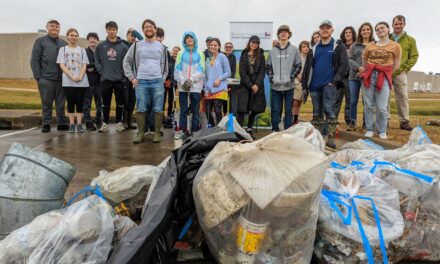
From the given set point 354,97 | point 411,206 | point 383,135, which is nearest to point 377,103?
point 383,135

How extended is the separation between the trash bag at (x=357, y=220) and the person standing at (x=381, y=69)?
375 centimetres

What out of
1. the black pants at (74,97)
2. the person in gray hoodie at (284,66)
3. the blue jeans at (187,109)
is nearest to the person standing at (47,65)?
the black pants at (74,97)

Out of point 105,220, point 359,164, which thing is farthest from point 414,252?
point 105,220

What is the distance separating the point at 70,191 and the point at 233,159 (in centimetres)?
188

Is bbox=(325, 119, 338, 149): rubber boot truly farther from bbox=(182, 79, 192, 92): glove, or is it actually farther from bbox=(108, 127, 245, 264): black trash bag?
bbox=(108, 127, 245, 264): black trash bag

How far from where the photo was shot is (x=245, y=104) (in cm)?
676

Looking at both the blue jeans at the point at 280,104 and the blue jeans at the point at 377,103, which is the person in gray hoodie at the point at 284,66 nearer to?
the blue jeans at the point at 280,104

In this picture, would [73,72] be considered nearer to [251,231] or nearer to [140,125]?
[140,125]

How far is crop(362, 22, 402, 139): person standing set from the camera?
5750 millimetres

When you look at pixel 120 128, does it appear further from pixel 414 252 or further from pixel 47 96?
pixel 414 252

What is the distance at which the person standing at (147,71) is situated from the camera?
18.9ft

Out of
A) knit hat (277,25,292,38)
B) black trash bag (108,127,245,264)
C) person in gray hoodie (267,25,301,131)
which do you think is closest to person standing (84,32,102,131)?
person in gray hoodie (267,25,301,131)

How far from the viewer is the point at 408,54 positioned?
260 inches

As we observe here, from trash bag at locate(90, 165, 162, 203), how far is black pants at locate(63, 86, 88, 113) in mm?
4491
